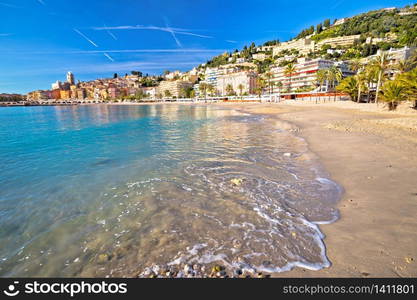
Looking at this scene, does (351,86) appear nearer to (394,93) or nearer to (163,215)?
(394,93)

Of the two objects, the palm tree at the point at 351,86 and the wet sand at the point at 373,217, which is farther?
the palm tree at the point at 351,86

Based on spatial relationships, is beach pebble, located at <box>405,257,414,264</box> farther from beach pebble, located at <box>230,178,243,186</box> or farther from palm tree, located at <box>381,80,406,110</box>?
palm tree, located at <box>381,80,406,110</box>

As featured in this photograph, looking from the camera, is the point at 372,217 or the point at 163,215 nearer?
the point at 372,217

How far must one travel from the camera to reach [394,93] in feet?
96.9

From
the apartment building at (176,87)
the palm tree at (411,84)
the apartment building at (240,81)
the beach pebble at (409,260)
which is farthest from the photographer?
the apartment building at (176,87)

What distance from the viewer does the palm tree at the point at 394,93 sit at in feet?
93.6

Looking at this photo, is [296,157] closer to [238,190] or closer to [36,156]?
[238,190]

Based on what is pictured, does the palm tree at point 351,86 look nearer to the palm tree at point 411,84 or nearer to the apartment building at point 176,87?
the palm tree at point 411,84

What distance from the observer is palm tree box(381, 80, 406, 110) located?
93.6 ft

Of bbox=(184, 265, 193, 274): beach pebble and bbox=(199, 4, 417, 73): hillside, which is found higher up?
bbox=(199, 4, 417, 73): hillside

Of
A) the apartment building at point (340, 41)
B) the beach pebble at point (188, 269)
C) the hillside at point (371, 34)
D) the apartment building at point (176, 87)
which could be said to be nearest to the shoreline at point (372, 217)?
the beach pebble at point (188, 269)

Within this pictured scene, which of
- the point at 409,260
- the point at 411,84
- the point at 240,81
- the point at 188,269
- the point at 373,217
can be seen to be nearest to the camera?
the point at 409,260

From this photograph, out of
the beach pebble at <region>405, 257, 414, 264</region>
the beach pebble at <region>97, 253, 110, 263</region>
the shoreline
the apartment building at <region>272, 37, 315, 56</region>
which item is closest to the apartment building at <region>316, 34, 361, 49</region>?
the apartment building at <region>272, 37, 315, 56</region>

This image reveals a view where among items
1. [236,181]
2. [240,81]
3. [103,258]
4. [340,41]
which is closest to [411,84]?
[236,181]
